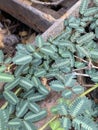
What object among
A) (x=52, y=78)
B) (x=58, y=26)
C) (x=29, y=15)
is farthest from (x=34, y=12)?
(x=52, y=78)

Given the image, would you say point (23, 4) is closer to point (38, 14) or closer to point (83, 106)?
point (38, 14)

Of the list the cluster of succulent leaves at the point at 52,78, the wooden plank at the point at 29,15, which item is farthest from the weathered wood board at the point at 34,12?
the cluster of succulent leaves at the point at 52,78

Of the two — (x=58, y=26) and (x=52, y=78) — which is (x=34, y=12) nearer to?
(x=58, y=26)

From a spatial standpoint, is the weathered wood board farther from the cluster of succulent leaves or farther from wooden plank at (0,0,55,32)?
the cluster of succulent leaves

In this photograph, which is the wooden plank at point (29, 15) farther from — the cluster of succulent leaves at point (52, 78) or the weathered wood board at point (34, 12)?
the cluster of succulent leaves at point (52, 78)

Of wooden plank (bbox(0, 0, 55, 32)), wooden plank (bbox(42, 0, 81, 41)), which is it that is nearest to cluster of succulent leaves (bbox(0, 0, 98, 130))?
wooden plank (bbox(42, 0, 81, 41))

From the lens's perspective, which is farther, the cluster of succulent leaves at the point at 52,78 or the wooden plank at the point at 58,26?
the wooden plank at the point at 58,26

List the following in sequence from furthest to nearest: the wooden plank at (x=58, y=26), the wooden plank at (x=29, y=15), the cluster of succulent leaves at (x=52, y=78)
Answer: the wooden plank at (x=29, y=15) < the wooden plank at (x=58, y=26) < the cluster of succulent leaves at (x=52, y=78)
